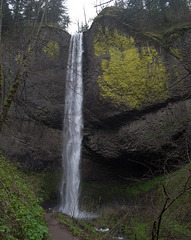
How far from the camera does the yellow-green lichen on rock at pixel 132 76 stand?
11.4m

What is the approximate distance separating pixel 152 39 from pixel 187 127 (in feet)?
19.8

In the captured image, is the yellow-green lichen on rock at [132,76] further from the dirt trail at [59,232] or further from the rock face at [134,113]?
the dirt trail at [59,232]

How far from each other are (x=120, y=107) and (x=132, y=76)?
211 cm

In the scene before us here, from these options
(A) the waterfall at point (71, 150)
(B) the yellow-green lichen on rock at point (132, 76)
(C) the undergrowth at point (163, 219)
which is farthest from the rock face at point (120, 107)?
(C) the undergrowth at point (163, 219)

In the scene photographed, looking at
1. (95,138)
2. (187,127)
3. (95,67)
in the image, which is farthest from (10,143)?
(187,127)

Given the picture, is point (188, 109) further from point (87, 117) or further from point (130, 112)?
point (87, 117)

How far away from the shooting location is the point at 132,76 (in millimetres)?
11711

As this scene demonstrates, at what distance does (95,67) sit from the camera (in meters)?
12.6

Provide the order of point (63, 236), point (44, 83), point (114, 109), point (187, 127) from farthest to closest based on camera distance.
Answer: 1. point (44, 83)
2. point (114, 109)
3. point (187, 127)
4. point (63, 236)

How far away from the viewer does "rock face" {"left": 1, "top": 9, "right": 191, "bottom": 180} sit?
1110 centimetres

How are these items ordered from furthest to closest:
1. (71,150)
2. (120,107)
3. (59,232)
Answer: (71,150) < (120,107) < (59,232)

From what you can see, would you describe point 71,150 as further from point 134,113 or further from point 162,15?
point 162,15

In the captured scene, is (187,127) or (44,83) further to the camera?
(44,83)

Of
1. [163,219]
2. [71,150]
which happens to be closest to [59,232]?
[163,219]
